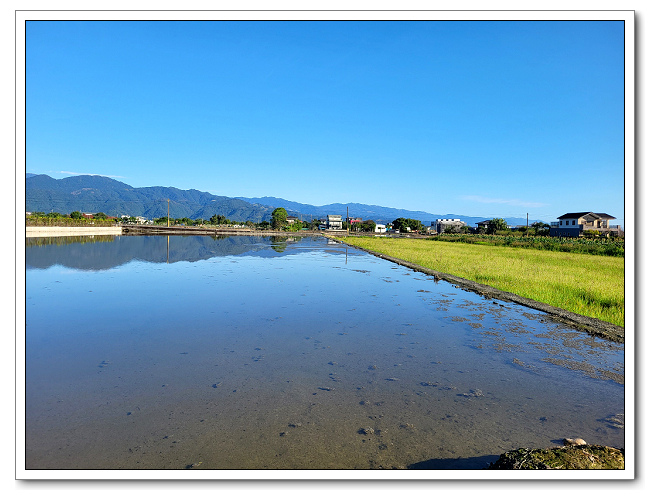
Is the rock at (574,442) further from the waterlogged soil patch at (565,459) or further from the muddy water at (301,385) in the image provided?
the waterlogged soil patch at (565,459)

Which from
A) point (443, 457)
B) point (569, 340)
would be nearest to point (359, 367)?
point (443, 457)

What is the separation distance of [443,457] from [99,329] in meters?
7.28

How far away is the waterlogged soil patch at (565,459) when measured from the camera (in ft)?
9.62

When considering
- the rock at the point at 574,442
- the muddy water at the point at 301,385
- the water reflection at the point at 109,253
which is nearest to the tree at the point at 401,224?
the water reflection at the point at 109,253

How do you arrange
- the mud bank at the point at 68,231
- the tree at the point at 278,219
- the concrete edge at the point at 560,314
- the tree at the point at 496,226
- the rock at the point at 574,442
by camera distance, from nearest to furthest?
the rock at the point at 574,442 < the concrete edge at the point at 560,314 < the mud bank at the point at 68,231 < the tree at the point at 496,226 < the tree at the point at 278,219

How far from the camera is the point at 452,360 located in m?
6.64

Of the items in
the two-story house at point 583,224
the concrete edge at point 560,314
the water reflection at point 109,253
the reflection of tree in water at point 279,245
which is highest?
the two-story house at point 583,224

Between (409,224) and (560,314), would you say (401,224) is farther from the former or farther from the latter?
(560,314)

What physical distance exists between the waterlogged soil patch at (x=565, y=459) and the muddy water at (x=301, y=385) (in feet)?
1.43

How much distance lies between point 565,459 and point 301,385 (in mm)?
3158

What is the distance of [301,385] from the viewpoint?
5.21 m

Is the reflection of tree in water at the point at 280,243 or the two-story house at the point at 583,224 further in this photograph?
the two-story house at the point at 583,224
